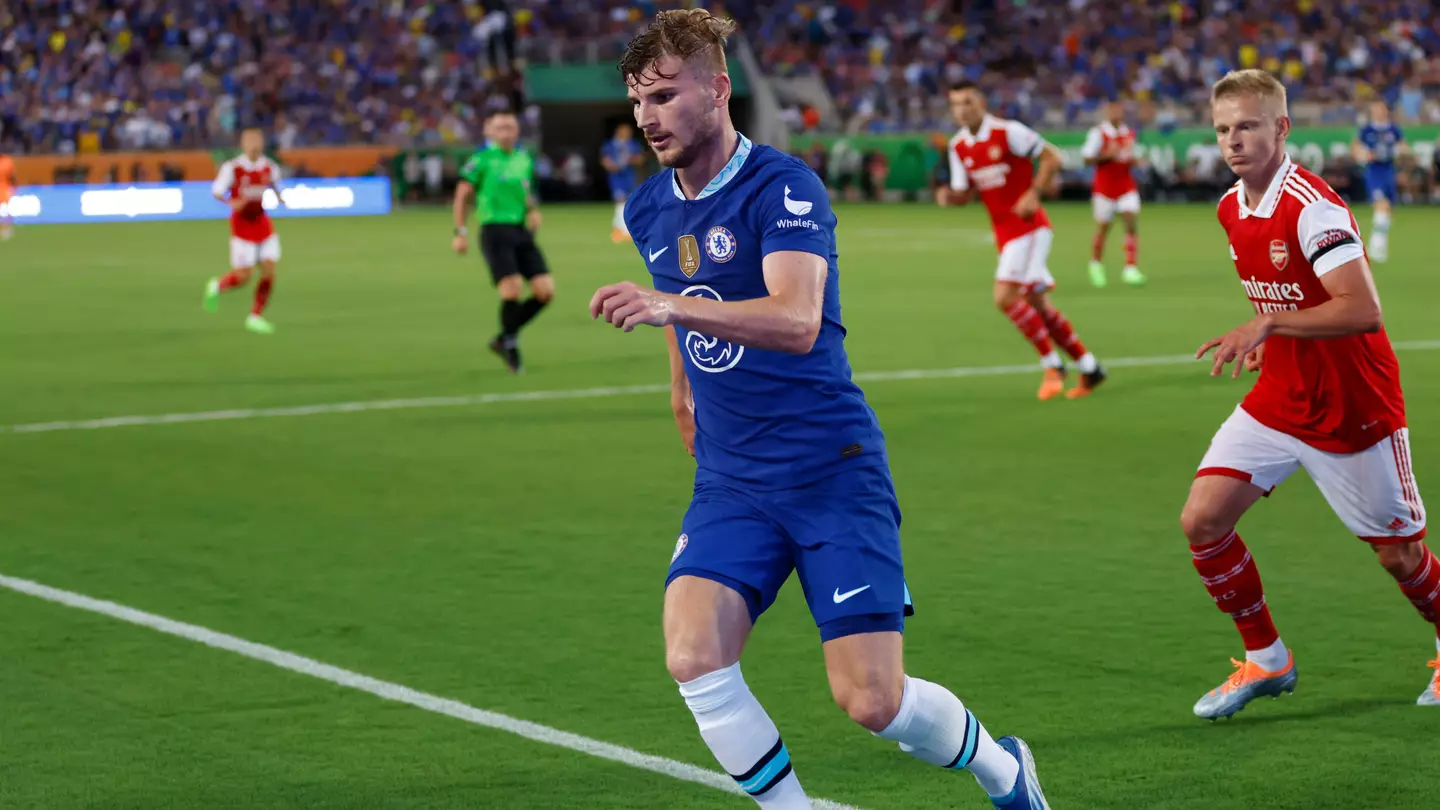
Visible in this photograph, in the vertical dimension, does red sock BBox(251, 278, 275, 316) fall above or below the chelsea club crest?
below

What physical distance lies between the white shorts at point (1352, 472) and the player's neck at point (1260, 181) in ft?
2.20

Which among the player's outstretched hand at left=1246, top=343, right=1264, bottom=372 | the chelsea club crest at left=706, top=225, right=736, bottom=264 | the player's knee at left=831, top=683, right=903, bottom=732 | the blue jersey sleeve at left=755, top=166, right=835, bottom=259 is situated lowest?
the player's knee at left=831, top=683, right=903, bottom=732

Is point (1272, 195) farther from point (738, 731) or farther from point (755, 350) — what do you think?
point (738, 731)

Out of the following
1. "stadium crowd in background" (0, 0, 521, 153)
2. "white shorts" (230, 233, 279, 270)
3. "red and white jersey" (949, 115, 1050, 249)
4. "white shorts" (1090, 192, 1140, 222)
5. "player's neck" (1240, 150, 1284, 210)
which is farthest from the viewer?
"stadium crowd in background" (0, 0, 521, 153)

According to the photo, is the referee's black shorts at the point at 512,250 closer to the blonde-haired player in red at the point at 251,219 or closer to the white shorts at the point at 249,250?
the blonde-haired player in red at the point at 251,219

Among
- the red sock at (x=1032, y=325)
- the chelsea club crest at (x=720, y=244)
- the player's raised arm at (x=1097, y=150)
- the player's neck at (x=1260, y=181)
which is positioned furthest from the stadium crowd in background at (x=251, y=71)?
the chelsea club crest at (x=720, y=244)

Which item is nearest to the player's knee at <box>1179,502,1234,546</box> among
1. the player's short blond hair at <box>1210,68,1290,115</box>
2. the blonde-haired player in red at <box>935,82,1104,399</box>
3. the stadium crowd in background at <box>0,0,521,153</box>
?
the player's short blond hair at <box>1210,68,1290,115</box>

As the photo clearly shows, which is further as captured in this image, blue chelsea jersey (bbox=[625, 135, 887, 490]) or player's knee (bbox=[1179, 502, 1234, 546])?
player's knee (bbox=[1179, 502, 1234, 546])

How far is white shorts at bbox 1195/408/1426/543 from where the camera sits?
225 inches

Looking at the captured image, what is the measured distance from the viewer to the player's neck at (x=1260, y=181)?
18.7ft

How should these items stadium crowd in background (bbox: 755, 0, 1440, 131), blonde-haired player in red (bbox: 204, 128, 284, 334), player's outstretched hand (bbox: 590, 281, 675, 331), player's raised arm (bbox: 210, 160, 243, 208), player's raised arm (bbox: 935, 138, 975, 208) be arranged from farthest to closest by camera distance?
stadium crowd in background (bbox: 755, 0, 1440, 131), blonde-haired player in red (bbox: 204, 128, 284, 334), player's raised arm (bbox: 210, 160, 243, 208), player's raised arm (bbox: 935, 138, 975, 208), player's outstretched hand (bbox: 590, 281, 675, 331)

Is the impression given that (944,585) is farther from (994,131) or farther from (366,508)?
(994,131)

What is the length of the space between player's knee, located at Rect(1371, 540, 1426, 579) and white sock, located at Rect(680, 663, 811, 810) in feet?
8.12

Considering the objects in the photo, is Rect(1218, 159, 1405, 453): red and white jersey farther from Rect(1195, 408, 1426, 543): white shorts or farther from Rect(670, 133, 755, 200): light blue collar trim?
Rect(670, 133, 755, 200): light blue collar trim
